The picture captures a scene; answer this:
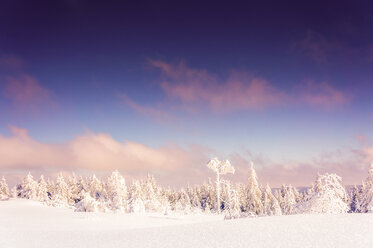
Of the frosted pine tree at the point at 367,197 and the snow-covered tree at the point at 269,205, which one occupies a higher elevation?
the frosted pine tree at the point at 367,197

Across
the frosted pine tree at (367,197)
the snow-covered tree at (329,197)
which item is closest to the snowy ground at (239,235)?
the snow-covered tree at (329,197)

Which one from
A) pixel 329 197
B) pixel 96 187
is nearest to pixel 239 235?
pixel 329 197

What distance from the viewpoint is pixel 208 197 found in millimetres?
103938

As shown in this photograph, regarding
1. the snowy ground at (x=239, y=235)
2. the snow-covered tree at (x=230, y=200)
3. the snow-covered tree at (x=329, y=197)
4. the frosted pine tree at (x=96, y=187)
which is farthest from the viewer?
the frosted pine tree at (x=96, y=187)

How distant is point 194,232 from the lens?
37.0ft

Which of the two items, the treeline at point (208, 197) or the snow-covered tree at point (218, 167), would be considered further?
the snow-covered tree at point (218, 167)

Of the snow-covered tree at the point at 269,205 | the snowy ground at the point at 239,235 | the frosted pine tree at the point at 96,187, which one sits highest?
the frosted pine tree at the point at 96,187

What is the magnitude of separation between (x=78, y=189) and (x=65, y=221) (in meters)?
82.2

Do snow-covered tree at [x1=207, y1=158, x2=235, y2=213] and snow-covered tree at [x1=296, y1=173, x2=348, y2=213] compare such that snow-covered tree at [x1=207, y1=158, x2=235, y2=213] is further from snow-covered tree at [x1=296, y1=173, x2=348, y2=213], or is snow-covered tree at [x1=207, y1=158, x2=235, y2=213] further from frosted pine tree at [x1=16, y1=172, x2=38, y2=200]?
frosted pine tree at [x1=16, y1=172, x2=38, y2=200]

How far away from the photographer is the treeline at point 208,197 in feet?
77.0

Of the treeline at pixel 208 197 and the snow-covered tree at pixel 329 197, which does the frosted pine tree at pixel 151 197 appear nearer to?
the treeline at pixel 208 197

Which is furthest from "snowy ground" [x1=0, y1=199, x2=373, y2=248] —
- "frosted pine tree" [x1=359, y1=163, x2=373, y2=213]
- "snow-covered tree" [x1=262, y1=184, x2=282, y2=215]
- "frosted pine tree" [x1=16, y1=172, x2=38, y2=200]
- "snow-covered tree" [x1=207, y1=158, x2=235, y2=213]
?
"frosted pine tree" [x1=16, y1=172, x2=38, y2=200]

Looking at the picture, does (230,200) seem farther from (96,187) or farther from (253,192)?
(96,187)

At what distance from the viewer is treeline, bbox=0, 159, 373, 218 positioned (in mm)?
23484
